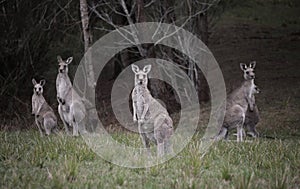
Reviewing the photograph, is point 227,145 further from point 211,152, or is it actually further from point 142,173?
point 142,173

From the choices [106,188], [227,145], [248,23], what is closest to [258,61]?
[248,23]

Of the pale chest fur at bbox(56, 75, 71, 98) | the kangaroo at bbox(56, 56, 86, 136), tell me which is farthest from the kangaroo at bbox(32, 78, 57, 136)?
the pale chest fur at bbox(56, 75, 71, 98)

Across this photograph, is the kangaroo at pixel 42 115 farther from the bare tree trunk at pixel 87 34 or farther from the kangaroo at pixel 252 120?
the kangaroo at pixel 252 120

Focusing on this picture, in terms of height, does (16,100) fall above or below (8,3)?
below

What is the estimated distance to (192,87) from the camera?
66.0 feet

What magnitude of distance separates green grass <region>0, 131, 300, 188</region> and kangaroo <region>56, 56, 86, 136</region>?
313 centimetres

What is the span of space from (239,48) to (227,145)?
747 inches

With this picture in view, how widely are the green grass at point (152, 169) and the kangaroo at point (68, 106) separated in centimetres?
313

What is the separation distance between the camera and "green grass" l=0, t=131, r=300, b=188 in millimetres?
6449

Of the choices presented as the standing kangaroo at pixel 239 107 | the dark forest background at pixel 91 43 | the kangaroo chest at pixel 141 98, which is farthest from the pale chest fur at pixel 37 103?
the kangaroo chest at pixel 141 98

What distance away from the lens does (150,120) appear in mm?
8961

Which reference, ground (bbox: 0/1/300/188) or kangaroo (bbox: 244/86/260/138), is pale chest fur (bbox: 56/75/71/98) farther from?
kangaroo (bbox: 244/86/260/138)

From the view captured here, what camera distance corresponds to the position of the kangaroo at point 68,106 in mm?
12602

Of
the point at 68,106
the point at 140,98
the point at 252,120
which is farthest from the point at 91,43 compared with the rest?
the point at 140,98
